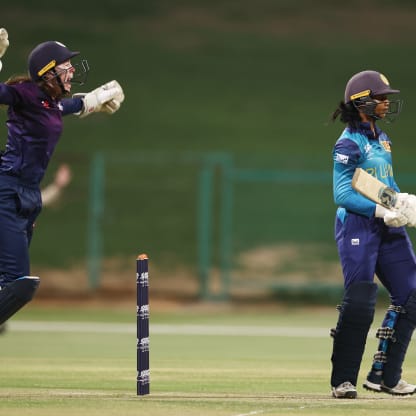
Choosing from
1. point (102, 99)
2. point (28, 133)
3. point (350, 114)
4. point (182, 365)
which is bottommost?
point (182, 365)

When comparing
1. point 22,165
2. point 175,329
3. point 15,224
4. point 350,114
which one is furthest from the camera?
point 175,329

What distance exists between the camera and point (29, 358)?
564 inches

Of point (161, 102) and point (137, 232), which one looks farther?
point (161, 102)

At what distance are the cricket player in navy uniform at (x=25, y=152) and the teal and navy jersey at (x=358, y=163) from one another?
211 cm

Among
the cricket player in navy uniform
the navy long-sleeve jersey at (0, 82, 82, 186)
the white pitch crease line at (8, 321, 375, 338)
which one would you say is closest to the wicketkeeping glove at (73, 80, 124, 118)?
the cricket player in navy uniform

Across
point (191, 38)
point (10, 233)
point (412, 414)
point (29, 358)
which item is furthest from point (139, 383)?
point (191, 38)

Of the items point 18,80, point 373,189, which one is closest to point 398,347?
point 373,189

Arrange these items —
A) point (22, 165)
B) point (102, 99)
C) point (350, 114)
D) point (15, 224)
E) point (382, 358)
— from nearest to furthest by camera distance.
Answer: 1. point (15, 224)
2. point (22, 165)
3. point (350, 114)
4. point (382, 358)
5. point (102, 99)

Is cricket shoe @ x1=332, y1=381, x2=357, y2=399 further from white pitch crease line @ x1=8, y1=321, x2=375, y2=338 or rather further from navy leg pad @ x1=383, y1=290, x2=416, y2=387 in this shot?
white pitch crease line @ x1=8, y1=321, x2=375, y2=338

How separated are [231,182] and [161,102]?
15614mm

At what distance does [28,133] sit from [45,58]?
1.98 feet

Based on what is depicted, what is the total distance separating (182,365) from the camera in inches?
529

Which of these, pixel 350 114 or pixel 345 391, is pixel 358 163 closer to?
pixel 350 114

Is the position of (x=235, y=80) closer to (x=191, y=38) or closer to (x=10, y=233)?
(x=191, y=38)
